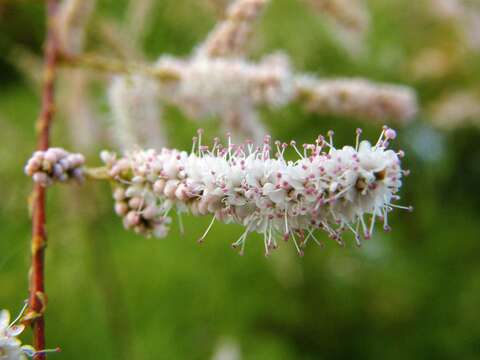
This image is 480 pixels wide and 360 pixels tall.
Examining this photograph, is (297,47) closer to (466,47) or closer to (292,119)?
(292,119)

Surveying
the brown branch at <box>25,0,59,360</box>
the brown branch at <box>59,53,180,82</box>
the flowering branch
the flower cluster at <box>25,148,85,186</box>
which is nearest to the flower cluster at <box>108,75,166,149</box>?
the brown branch at <box>59,53,180,82</box>

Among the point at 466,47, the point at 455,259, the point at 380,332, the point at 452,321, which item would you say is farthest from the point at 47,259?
the point at 466,47

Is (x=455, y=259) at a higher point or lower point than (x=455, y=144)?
lower

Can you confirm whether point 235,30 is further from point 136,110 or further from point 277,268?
point 277,268

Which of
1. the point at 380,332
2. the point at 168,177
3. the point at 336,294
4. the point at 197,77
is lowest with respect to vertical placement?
the point at 380,332

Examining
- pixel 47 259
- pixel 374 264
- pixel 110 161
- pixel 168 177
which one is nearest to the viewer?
pixel 168 177

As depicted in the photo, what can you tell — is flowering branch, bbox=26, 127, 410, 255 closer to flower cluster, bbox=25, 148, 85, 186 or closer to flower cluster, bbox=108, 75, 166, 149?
flower cluster, bbox=25, 148, 85, 186

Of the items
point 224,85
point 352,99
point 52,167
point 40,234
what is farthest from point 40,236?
point 352,99
